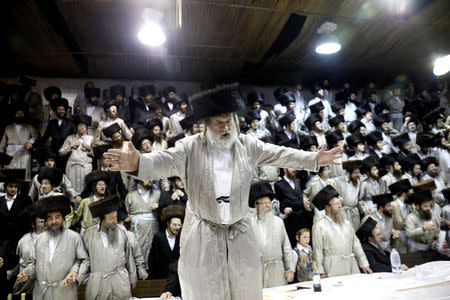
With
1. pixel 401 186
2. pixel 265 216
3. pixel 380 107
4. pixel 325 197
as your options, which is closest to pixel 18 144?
pixel 265 216

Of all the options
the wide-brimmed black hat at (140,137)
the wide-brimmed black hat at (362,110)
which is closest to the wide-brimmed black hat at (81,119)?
the wide-brimmed black hat at (140,137)

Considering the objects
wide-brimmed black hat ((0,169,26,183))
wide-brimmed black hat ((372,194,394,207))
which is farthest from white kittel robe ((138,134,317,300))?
wide-brimmed black hat ((372,194,394,207))

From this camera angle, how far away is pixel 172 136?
290 inches

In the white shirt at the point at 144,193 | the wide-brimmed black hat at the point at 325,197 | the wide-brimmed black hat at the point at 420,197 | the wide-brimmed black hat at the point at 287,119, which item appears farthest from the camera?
the wide-brimmed black hat at the point at 287,119

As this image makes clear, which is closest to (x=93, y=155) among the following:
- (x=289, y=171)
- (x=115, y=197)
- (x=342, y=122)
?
(x=115, y=197)

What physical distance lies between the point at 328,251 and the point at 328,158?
3.27m

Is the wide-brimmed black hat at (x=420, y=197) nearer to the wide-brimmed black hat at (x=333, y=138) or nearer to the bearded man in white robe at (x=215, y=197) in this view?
the wide-brimmed black hat at (x=333, y=138)

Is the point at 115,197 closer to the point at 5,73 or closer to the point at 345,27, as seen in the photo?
the point at 345,27

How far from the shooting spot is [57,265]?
4449 mm

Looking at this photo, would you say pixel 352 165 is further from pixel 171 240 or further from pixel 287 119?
pixel 171 240

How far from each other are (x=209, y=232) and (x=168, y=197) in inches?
158

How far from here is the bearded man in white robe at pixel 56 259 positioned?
14.3ft

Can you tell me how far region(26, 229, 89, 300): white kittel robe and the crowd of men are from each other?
0.05 ft

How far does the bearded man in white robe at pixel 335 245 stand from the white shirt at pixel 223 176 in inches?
137
